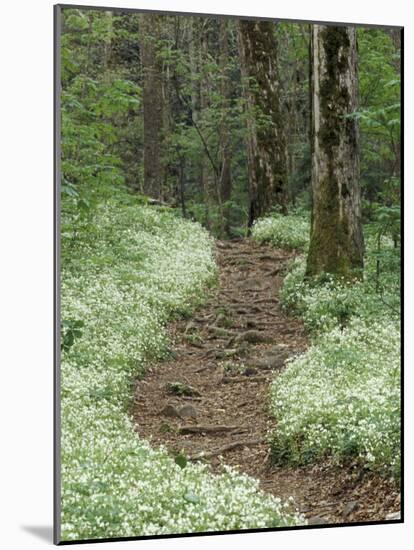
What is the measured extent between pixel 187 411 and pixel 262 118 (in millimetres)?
2177

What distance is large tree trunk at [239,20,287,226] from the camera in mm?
7145

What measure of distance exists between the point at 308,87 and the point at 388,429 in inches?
103

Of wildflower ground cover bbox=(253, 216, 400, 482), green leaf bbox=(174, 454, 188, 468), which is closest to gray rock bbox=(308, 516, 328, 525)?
wildflower ground cover bbox=(253, 216, 400, 482)

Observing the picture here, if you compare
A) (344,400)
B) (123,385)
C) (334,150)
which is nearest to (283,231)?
(334,150)

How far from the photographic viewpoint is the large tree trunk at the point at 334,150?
748cm

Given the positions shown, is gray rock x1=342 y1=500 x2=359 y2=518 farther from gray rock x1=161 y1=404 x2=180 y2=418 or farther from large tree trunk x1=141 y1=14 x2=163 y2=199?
large tree trunk x1=141 y1=14 x2=163 y2=199

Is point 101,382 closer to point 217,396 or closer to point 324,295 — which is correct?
point 217,396

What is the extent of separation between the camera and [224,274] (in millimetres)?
7344

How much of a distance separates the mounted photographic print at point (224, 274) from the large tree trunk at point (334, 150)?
1 cm

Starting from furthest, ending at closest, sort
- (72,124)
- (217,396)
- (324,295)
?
(324,295) < (217,396) < (72,124)

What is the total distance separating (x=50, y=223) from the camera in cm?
658

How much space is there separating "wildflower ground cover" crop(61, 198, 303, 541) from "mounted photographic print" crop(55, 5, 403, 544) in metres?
0.01

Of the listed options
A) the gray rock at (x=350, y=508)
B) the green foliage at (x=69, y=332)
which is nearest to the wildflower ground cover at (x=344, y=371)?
the gray rock at (x=350, y=508)

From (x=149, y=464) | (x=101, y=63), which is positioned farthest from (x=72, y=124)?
(x=149, y=464)
